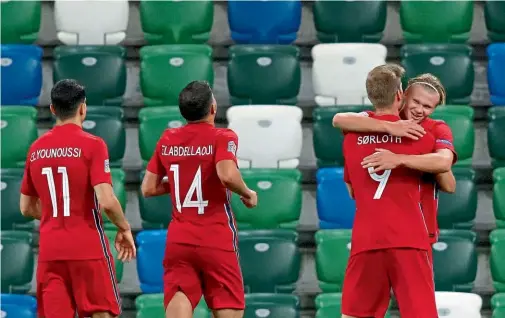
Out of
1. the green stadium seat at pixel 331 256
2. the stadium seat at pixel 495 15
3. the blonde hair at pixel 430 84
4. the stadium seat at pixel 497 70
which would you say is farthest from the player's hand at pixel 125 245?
the stadium seat at pixel 495 15

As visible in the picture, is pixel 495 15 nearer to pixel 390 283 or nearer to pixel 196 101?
pixel 196 101

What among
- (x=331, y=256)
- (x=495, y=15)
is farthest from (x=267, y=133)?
(x=495, y=15)

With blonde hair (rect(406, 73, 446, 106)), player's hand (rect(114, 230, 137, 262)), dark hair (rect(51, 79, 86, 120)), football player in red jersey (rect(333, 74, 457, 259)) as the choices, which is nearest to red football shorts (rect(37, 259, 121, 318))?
player's hand (rect(114, 230, 137, 262))

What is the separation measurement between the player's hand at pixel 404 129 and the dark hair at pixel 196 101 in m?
0.88

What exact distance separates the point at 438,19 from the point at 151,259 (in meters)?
2.77

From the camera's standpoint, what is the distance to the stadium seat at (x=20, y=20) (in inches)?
337

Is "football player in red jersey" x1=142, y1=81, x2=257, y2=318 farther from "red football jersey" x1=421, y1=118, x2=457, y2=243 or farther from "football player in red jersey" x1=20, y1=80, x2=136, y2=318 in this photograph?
"red football jersey" x1=421, y1=118, x2=457, y2=243

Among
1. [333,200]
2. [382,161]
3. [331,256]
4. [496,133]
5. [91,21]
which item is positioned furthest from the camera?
[91,21]

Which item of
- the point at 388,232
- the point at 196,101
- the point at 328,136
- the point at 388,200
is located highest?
the point at 196,101

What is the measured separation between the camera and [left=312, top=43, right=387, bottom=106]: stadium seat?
26.7ft

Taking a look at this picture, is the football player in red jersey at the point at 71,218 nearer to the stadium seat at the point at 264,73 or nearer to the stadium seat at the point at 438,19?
the stadium seat at the point at 264,73

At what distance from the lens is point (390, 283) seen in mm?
5309

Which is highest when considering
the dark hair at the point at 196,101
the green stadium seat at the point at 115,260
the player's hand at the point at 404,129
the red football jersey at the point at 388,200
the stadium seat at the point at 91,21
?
the stadium seat at the point at 91,21

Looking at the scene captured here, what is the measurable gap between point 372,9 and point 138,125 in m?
1.73
